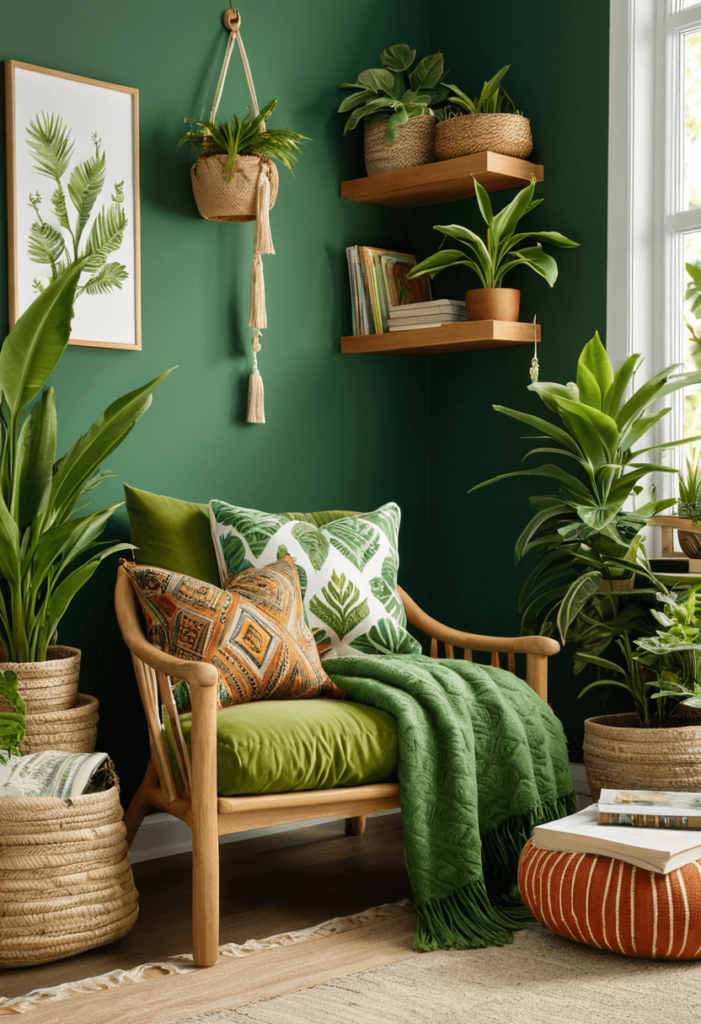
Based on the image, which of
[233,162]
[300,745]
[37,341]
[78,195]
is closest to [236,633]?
[300,745]

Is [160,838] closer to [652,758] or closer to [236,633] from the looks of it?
[236,633]

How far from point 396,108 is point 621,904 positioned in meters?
2.48

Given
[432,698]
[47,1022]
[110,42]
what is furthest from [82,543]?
[110,42]

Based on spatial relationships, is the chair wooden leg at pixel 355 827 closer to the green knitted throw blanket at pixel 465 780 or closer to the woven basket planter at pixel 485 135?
the green knitted throw blanket at pixel 465 780

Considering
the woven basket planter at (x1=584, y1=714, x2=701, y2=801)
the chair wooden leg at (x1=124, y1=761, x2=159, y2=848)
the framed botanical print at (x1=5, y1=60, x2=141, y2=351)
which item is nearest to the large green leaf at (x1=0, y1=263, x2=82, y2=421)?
the framed botanical print at (x1=5, y1=60, x2=141, y2=351)

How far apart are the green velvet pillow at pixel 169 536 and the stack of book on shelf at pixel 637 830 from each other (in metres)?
1.13

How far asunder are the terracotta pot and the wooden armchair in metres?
1.10

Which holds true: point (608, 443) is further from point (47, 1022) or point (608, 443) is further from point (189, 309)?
point (47, 1022)

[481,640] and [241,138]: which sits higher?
[241,138]

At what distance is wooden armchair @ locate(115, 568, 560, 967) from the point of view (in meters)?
2.26

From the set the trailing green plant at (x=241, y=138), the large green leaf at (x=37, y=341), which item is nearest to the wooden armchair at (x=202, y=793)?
the large green leaf at (x=37, y=341)

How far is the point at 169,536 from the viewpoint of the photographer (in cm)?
295

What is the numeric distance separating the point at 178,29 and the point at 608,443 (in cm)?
168

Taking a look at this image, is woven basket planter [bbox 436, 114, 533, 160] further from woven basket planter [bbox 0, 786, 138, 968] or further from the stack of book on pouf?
woven basket planter [bbox 0, 786, 138, 968]
